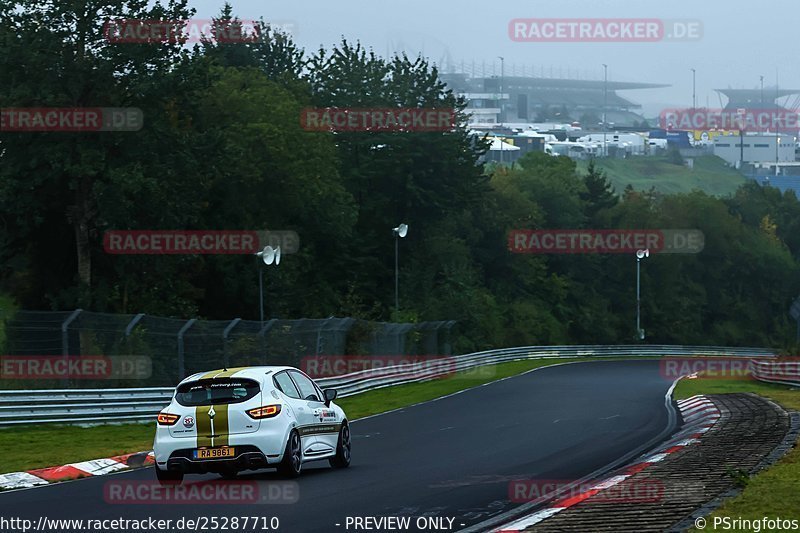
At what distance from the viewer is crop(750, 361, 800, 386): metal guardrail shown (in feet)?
148

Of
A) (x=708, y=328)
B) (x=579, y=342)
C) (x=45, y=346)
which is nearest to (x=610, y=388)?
(x=45, y=346)

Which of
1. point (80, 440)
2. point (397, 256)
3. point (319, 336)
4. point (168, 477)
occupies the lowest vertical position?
point (80, 440)

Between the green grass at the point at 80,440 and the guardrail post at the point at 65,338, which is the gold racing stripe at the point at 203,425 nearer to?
the green grass at the point at 80,440

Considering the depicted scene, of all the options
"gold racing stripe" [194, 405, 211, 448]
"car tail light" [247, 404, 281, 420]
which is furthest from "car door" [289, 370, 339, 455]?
"gold racing stripe" [194, 405, 211, 448]

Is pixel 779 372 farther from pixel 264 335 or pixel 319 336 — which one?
pixel 264 335

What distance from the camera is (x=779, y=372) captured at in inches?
1847

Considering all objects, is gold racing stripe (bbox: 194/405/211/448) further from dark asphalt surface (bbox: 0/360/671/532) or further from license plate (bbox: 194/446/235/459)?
dark asphalt surface (bbox: 0/360/671/532)

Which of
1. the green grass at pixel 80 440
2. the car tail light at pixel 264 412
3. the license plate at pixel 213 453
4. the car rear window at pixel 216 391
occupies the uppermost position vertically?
the car rear window at pixel 216 391

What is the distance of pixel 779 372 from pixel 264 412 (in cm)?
3448

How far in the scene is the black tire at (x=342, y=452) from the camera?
17719 millimetres

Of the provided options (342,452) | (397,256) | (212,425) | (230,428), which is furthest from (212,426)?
(397,256)

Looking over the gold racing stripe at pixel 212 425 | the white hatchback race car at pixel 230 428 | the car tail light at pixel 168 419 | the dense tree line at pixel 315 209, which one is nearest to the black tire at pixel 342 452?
the white hatchback race car at pixel 230 428

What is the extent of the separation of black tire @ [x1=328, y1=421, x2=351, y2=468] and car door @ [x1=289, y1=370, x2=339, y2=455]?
15 centimetres

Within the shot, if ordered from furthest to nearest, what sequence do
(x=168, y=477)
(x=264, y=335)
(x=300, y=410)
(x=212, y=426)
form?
(x=264, y=335) < (x=300, y=410) < (x=168, y=477) < (x=212, y=426)
